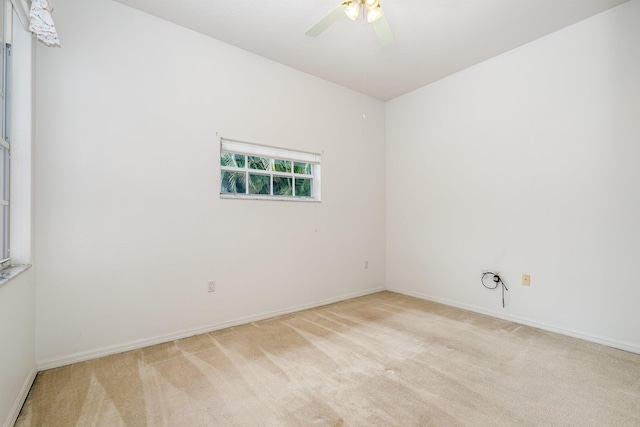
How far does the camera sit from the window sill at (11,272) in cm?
145

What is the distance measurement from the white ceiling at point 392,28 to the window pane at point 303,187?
4.40 ft

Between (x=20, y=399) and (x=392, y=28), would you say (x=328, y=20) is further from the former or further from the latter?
(x=20, y=399)

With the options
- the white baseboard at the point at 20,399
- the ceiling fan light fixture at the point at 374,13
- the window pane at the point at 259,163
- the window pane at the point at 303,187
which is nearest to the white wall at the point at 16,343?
the white baseboard at the point at 20,399

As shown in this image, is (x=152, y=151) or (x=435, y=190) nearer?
(x=152, y=151)

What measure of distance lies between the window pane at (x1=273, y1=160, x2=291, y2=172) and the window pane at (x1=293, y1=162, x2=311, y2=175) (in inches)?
3.6

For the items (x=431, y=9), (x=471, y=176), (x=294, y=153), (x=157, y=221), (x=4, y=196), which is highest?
(x=431, y=9)

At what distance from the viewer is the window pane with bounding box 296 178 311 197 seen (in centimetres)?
354

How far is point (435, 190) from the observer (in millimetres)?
3809

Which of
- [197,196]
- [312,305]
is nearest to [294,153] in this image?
[197,196]

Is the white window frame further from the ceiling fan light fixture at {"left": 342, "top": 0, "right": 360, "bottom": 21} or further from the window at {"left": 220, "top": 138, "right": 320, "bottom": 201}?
the ceiling fan light fixture at {"left": 342, "top": 0, "right": 360, "bottom": 21}

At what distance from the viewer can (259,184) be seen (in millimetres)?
3215

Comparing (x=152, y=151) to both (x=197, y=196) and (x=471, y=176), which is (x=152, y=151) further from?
(x=471, y=176)

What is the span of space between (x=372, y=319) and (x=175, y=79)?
3107 mm

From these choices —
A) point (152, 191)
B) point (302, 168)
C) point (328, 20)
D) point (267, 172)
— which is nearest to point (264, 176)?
point (267, 172)
